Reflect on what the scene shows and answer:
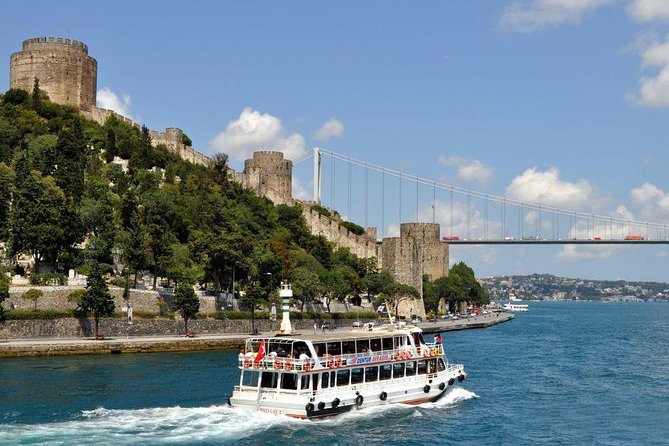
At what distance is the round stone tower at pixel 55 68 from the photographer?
78.4m

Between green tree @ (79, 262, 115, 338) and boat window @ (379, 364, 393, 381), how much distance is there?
20.0 m

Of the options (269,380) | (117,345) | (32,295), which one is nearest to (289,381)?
(269,380)

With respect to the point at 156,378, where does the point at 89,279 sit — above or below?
above

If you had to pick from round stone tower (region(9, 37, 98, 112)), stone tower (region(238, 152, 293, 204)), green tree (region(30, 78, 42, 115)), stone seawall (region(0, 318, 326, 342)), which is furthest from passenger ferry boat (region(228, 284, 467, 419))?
stone tower (region(238, 152, 293, 204))

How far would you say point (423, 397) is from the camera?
106 ft

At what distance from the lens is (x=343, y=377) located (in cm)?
2956

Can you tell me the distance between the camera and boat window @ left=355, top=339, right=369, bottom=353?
3062 cm

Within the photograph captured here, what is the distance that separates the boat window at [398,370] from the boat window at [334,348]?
2813mm

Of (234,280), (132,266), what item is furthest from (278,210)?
(132,266)

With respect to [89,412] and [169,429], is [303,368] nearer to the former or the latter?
[169,429]

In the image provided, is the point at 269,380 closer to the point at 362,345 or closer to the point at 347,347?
the point at 347,347

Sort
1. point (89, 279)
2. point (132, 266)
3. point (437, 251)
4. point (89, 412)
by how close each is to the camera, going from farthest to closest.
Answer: point (437, 251) → point (132, 266) → point (89, 279) → point (89, 412)

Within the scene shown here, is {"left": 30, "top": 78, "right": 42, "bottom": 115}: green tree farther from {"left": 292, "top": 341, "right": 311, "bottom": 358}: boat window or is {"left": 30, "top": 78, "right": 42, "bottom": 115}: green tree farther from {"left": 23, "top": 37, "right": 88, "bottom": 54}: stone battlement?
{"left": 292, "top": 341, "right": 311, "bottom": 358}: boat window

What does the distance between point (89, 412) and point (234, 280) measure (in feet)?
105
